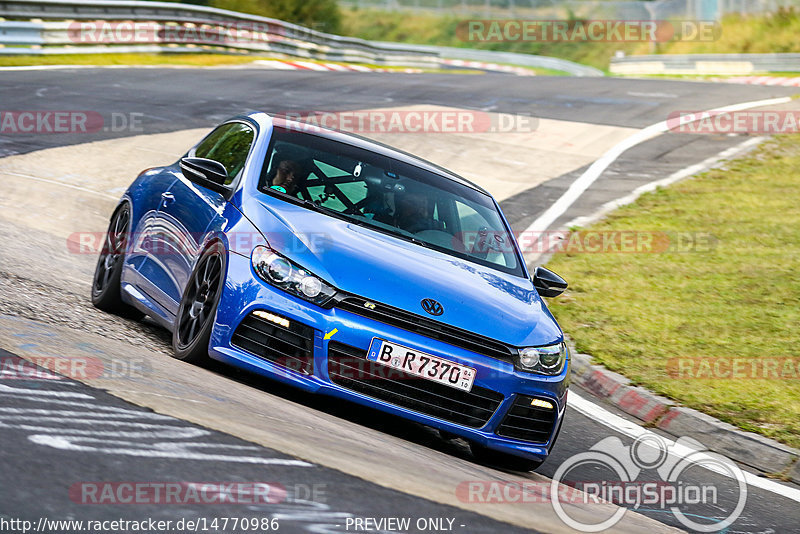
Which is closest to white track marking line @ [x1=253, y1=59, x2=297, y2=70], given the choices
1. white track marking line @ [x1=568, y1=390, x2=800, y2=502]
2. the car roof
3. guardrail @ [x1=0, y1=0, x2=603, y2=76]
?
guardrail @ [x1=0, y1=0, x2=603, y2=76]

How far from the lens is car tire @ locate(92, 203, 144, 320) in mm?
7453

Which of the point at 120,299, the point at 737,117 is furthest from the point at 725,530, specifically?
the point at 737,117

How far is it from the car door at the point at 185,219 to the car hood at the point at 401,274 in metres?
0.44

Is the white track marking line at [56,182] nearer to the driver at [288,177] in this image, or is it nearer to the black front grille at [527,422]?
the driver at [288,177]

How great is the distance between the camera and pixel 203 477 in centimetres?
370

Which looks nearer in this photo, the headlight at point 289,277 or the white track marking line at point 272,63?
the headlight at point 289,277

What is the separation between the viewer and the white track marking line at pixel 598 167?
44.5ft

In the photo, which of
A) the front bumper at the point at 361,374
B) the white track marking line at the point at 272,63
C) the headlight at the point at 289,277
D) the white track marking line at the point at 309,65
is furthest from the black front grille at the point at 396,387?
the white track marking line at the point at 272,63

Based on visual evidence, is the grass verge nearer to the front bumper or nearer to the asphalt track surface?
the asphalt track surface

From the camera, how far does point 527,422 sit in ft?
18.5

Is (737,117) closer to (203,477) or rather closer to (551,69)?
(203,477)

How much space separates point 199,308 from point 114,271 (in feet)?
5.85

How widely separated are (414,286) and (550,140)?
45.5ft

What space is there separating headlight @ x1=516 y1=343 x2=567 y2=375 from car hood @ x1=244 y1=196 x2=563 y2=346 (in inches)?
1.8
